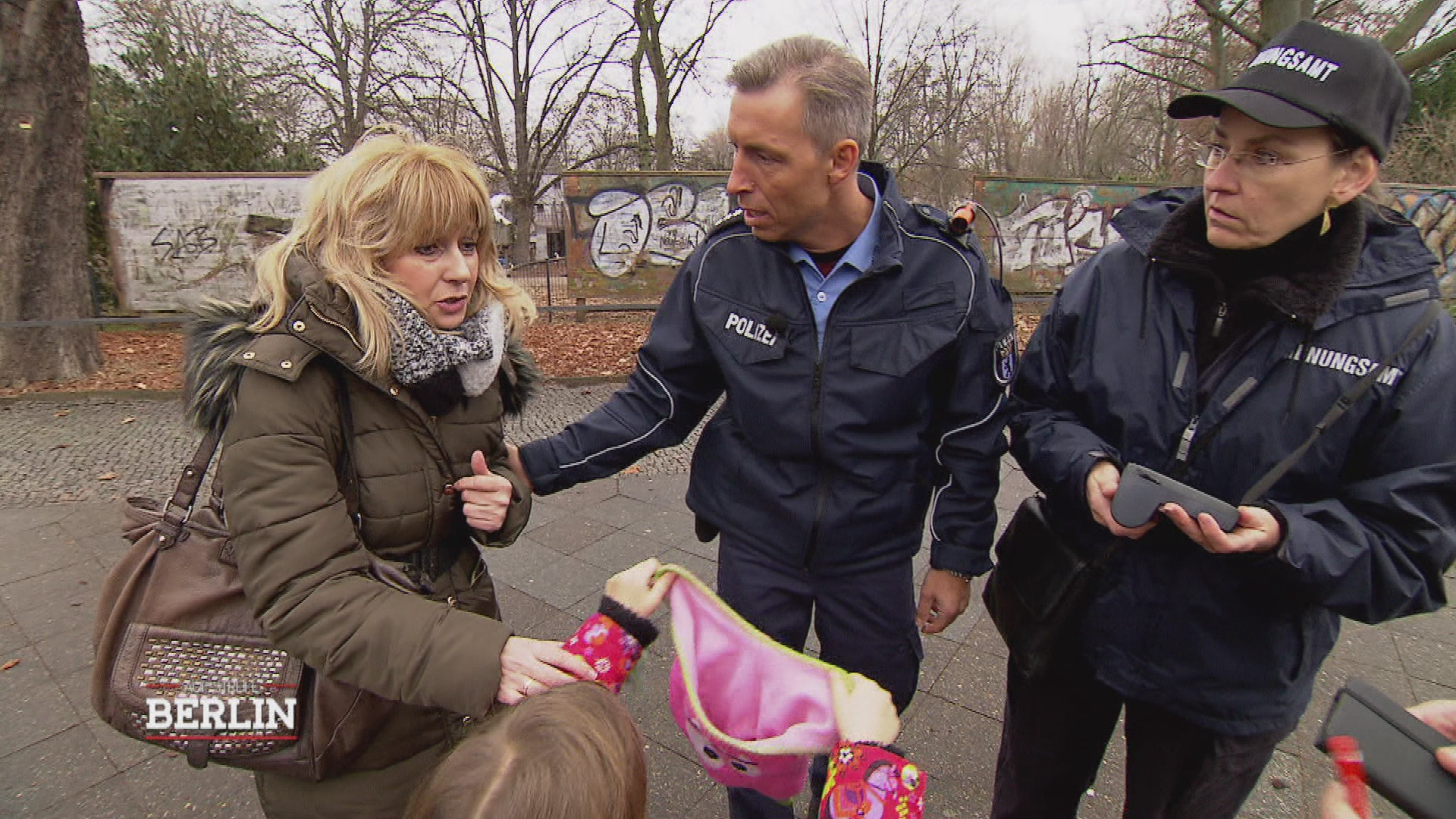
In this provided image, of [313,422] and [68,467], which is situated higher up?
[313,422]

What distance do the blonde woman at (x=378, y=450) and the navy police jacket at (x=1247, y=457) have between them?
119 cm

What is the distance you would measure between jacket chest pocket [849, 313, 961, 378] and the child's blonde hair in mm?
900

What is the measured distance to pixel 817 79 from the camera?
5.62 feet

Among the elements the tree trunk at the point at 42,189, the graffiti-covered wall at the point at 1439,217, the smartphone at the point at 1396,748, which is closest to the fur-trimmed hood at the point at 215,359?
the smartphone at the point at 1396,748

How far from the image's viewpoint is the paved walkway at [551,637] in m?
2.36

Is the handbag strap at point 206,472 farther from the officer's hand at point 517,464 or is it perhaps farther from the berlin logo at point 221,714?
the officer's hand at point 517,464

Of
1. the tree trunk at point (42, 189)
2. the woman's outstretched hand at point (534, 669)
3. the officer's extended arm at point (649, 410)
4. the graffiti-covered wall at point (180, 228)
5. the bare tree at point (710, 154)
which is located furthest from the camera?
the bare tree at point (710, 154)

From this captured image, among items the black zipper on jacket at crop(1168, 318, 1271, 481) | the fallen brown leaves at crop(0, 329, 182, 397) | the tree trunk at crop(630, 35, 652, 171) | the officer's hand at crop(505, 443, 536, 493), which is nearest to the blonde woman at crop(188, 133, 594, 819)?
the officer's hand at crop(505, 443, 536, 493)

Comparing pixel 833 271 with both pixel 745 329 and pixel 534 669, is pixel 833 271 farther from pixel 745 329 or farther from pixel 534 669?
pixel 534 669

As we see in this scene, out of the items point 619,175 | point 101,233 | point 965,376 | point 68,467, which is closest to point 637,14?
point 619,175

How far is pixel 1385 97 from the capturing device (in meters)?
1.37

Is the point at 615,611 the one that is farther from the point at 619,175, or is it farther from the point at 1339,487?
the point at 619,175

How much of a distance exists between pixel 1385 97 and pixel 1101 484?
85cm

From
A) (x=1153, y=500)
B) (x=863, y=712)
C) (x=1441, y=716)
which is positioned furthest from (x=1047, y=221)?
(x=863, y=712)
